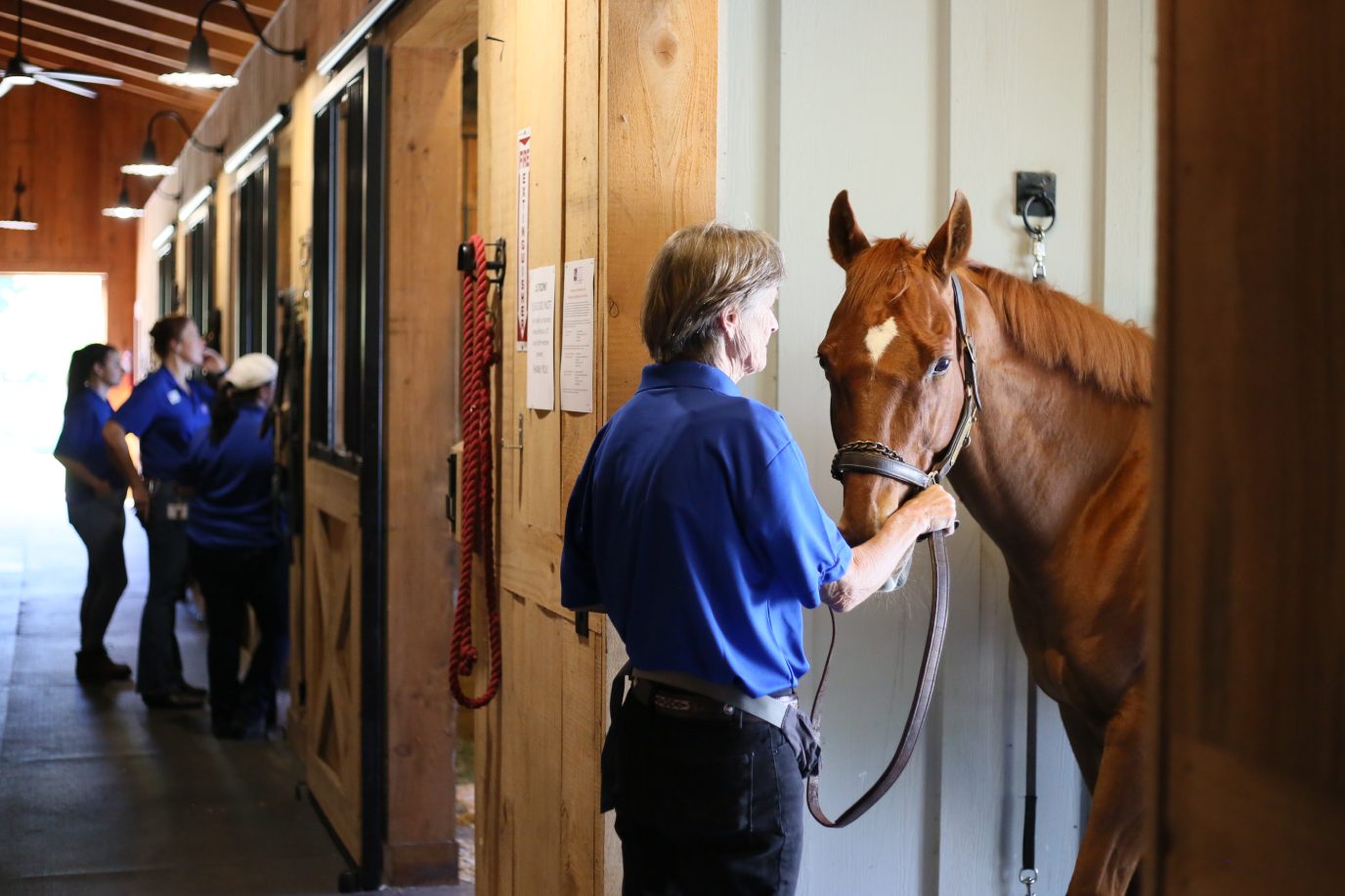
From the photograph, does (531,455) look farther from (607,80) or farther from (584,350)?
(607,80)

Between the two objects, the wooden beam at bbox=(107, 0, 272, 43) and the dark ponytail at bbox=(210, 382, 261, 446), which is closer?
the dark ponytail at bbox=(210, 382, 261, 446)

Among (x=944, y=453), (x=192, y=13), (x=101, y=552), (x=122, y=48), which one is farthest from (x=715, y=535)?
(x=122, y=48)

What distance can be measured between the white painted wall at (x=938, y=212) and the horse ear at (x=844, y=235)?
30cm

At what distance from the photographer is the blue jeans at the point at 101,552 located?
634 cm

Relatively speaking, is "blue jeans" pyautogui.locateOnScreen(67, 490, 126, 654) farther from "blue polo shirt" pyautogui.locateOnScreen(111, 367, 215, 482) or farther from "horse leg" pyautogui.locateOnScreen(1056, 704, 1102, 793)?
"horse leg" pyautogui.locateOnScreen(1056, 704, 1102, 793)

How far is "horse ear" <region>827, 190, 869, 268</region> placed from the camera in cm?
220

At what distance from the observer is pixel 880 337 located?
205 cm

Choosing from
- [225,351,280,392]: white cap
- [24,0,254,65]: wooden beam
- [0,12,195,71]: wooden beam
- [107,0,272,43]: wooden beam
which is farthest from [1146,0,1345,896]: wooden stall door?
[0,12,195,71]: wooden beam

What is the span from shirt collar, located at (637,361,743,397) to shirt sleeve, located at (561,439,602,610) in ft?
0.61

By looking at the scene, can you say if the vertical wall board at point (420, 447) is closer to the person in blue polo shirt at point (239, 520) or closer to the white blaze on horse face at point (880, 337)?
the person in blue polo shirt at point (239, 520)

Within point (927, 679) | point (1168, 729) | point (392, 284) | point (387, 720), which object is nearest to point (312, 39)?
point (392, 284)

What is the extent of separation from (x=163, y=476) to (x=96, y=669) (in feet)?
4.48

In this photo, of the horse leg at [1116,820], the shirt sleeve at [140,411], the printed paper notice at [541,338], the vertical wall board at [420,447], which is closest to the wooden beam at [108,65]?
the shirt sleeve at [140,411]

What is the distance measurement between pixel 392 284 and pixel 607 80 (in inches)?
66.1
